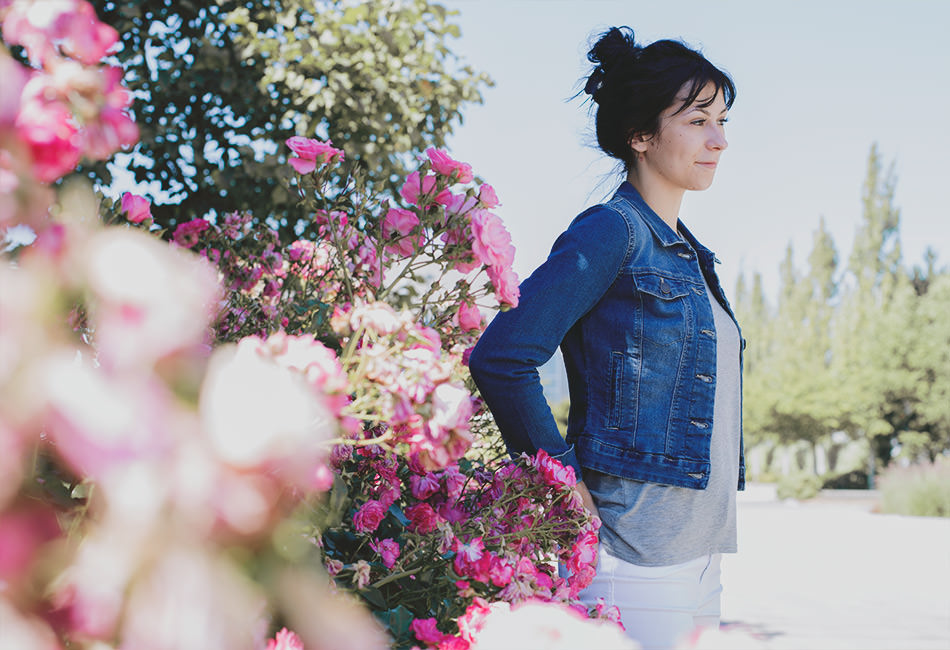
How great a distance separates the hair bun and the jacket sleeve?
49cm

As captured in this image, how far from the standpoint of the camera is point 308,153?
1.40 meters

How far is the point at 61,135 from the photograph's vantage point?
0.58m

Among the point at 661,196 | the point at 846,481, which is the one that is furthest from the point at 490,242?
the point at 846,481

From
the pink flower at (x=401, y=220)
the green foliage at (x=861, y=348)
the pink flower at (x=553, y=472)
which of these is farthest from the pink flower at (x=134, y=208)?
the green foliage at (x=861, y=348)

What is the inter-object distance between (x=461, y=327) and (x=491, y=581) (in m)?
0.54

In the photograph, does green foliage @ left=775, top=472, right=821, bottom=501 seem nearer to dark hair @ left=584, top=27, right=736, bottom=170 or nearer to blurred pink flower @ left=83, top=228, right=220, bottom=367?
dark hair @ left=584, top=27, right=736, bottom=170

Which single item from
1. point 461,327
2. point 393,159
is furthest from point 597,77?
point 393,159

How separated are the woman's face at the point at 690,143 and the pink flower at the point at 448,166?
1.90 feet

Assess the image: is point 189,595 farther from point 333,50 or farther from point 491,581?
point 333,50

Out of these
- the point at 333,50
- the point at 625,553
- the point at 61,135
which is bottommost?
the point at 625,553

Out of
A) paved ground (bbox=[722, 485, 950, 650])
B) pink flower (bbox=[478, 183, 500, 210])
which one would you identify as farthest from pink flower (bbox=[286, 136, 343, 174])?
paved ground (bbox=[722, 485, 950, 650])

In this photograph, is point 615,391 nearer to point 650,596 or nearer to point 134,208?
point 650,596

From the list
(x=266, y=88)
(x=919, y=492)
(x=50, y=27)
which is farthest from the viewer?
(x=919, y=492)

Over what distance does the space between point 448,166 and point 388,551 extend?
598 millimetres
